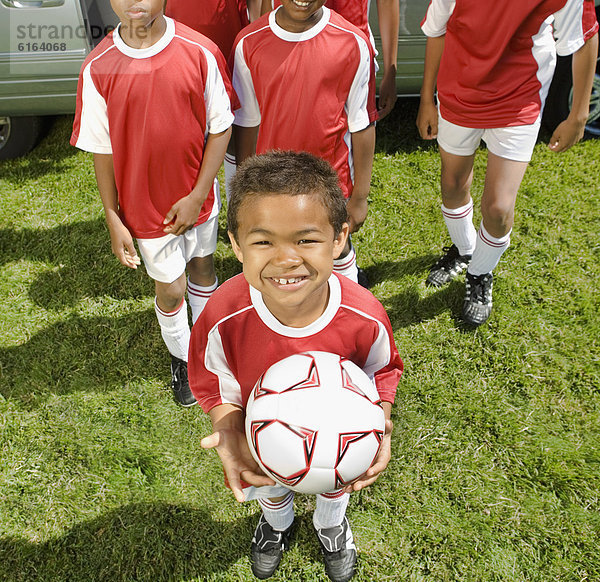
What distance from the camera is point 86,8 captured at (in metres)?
3.85

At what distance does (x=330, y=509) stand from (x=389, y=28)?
2.46 metres

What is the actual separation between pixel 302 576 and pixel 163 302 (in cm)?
139

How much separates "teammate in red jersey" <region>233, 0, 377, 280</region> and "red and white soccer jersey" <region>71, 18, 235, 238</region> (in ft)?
0.50

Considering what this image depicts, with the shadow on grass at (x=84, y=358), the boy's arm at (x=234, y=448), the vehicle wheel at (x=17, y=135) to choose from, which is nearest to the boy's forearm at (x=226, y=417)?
the boy's arm at (x=234, y=448)

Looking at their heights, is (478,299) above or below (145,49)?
below

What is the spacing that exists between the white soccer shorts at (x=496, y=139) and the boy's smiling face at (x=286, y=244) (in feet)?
5.00

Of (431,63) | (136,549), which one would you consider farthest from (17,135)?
(136,549)

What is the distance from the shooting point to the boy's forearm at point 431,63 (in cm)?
305

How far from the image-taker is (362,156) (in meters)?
2.74

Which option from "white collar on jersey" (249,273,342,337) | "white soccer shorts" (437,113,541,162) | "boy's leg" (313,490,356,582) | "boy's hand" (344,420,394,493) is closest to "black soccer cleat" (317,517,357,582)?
"boy's leg" (313,490,356,582)

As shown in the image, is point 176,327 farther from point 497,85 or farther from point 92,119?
point 497,85

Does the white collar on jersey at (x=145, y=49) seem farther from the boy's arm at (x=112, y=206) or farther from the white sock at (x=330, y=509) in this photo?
the white sock at (x=330, y=509)

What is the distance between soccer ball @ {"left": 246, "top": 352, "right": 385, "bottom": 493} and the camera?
173 cm

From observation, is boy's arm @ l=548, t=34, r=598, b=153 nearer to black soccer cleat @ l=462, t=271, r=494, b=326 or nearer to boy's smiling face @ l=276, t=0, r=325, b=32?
black soccer cleat @ l=462, t=271, r=494, b=326
